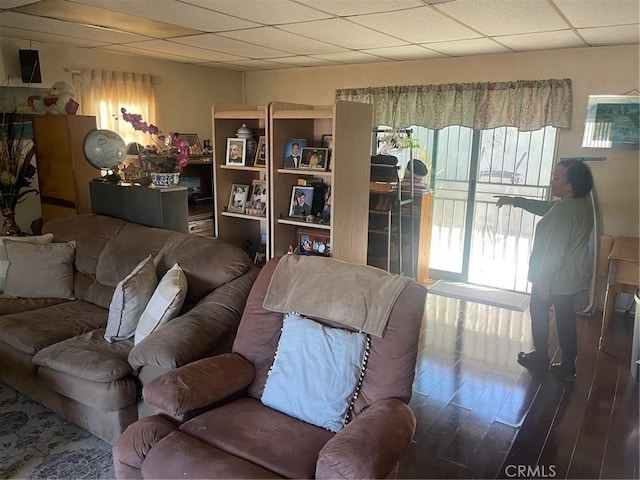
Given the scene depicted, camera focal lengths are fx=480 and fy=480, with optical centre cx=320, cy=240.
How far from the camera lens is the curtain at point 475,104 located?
424 centimetres

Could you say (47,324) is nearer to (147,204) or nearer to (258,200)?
(147,204)

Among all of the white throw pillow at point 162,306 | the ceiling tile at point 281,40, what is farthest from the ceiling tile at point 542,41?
the white throw pillow at point 162,306

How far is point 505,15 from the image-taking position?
9.55 ft

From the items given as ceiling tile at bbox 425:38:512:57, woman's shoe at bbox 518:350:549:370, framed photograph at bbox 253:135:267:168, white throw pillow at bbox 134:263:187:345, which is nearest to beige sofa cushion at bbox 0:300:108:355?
white throw pillow at bbox 134:263:187:345

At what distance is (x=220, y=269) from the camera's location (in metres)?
2.64

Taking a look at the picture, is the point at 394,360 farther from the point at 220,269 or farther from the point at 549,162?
the point at 549,162

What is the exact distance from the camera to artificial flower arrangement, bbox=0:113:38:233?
3662 mm

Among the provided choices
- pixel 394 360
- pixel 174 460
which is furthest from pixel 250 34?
pixel 174 460

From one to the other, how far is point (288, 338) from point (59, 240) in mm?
2183

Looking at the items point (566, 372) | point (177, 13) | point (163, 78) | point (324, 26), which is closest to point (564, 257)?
point (566, 372)

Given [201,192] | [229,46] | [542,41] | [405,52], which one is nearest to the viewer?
[542,41]

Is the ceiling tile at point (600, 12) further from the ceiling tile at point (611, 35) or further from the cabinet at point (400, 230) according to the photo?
the cabinet at point (400, 230)

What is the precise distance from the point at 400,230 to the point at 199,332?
2724mm

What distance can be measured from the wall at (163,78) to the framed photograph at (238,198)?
84.6 inches
